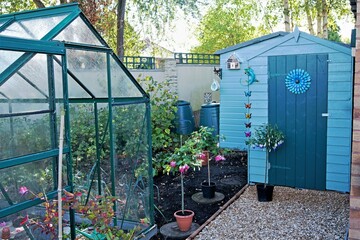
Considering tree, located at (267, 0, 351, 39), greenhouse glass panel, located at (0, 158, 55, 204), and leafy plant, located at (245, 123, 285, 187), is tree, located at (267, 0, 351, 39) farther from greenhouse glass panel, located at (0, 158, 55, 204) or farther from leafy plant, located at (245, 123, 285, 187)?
greenhouse glass panel, located at (0, 158, 55, 204)

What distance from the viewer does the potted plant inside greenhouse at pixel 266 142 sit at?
476 centimetres

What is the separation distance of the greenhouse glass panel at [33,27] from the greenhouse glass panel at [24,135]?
59 centimetres

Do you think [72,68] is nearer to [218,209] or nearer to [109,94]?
[109,94]

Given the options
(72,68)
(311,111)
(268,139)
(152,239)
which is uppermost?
(72,68)

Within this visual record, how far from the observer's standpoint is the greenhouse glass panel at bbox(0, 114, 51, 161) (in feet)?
7.55

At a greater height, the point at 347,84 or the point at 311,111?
the point at 347,84

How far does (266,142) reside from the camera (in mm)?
4926

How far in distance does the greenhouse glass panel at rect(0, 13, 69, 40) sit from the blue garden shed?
3.11 metres

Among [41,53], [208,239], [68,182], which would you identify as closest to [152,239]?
[208,239]

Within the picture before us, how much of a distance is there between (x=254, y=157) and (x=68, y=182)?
3.27 metres

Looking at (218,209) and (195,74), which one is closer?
(218,209)

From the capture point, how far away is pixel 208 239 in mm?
3789

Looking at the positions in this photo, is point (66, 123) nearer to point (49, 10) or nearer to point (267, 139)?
point (49, 10)

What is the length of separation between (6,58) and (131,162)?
5.62 ft
